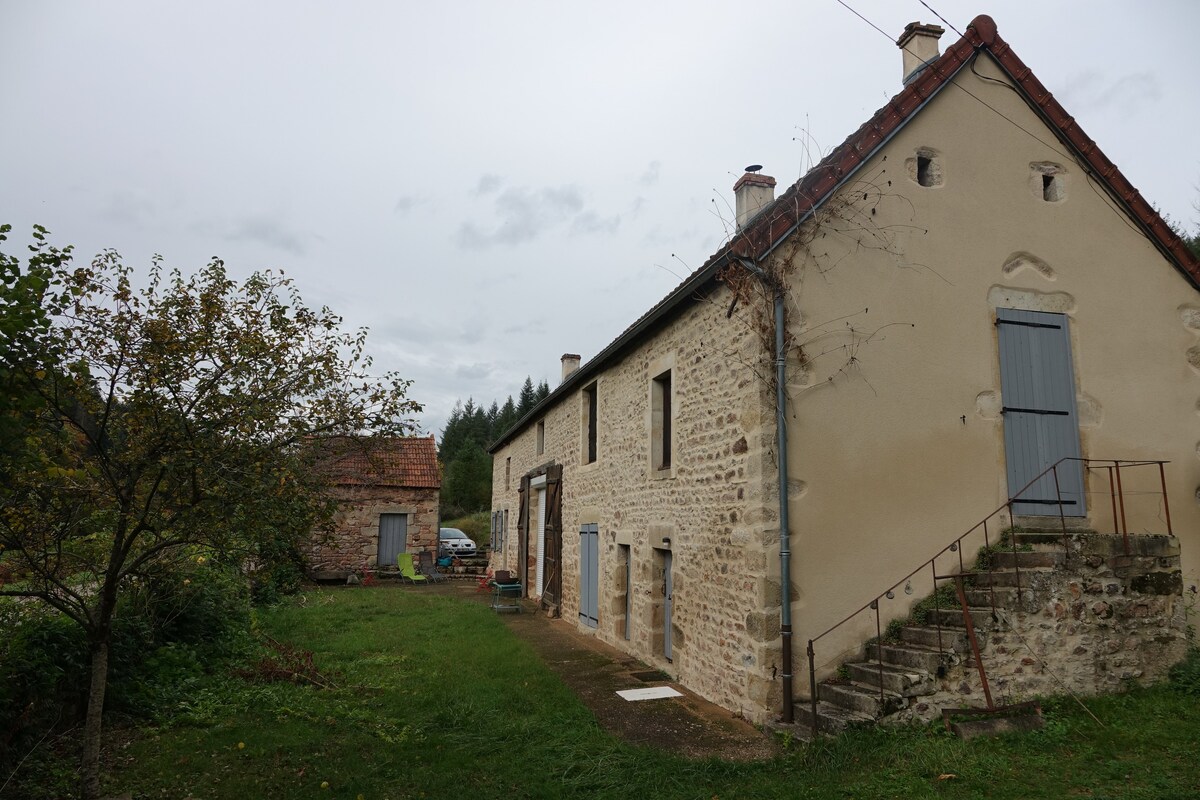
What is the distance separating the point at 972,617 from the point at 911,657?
0.64 metres

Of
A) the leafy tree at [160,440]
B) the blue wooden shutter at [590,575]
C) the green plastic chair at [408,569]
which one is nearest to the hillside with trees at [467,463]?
the green plastic chair at [408,569]

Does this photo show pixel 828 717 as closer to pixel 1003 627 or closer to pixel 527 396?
pixel 1003 627

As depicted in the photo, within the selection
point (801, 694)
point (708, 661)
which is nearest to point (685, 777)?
point (801, 694)

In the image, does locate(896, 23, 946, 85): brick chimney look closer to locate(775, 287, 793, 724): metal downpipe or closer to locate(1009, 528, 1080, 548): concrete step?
locate(775, 287, 793, 724): metal downpipe

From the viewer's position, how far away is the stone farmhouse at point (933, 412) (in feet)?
21.7

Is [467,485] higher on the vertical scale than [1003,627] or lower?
higher

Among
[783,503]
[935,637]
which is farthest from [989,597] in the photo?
[783,503]

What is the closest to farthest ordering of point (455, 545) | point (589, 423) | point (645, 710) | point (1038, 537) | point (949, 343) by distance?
point (1038, 537), point (645, 710), point (949, 343), point (589, 423), point (455, 545)

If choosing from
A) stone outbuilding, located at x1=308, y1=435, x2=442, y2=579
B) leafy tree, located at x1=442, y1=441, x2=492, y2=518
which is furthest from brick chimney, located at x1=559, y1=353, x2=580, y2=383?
leafy tree, located at x1=442, y1=441, x2=492, y2=518

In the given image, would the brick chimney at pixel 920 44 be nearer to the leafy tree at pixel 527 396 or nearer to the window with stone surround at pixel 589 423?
the window with stone surround at pixel 589 423

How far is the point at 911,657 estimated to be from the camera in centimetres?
621

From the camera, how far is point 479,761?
5.88 metres

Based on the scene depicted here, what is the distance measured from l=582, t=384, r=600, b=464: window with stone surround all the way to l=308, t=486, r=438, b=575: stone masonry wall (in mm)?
8512

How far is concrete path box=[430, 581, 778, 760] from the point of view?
6.21 metres
